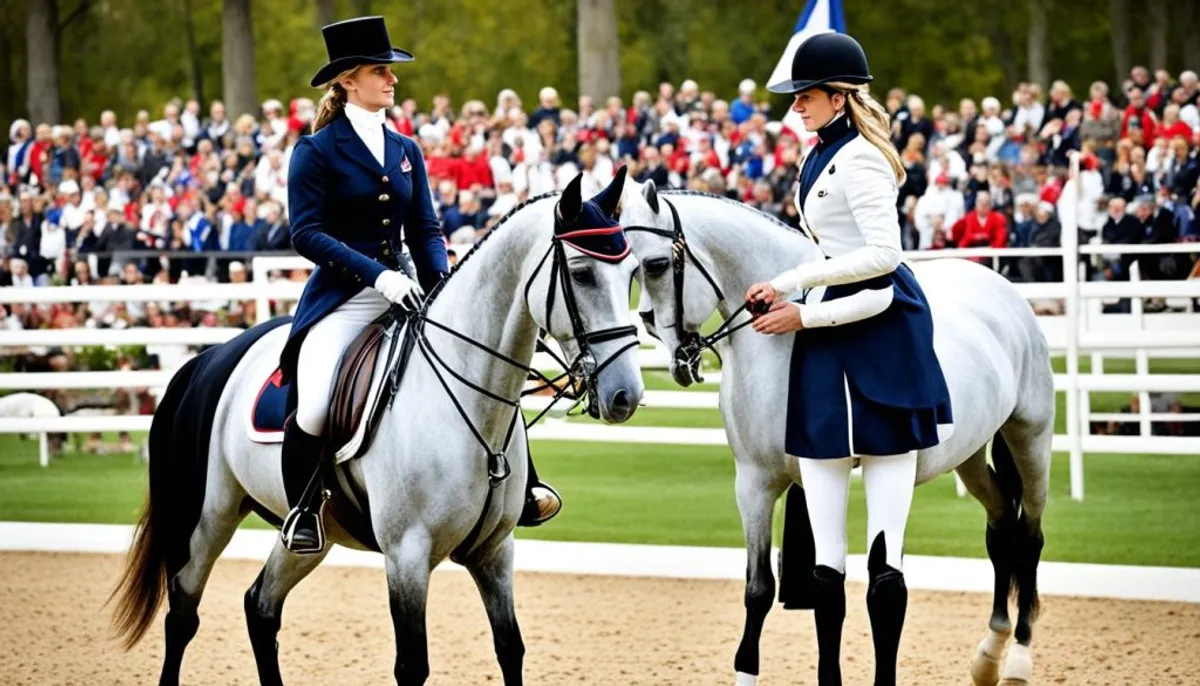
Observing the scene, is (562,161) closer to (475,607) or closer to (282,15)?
(475,607)

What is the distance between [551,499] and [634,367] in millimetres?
1014

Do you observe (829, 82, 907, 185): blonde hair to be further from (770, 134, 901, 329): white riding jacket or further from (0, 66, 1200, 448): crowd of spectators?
(0, 66, 1200, 448): crowd of spectators

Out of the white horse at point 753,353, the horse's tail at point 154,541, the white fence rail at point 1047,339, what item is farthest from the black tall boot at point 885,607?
the white fence rail at point 1047,339

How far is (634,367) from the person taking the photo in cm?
474

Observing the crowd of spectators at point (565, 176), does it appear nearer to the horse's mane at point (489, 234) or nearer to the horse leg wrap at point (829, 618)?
the horse's mane at point (489, 234)

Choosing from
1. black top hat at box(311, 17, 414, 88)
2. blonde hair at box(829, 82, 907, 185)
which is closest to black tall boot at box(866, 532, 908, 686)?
blonde hair at box(829, 82, 907, 185)

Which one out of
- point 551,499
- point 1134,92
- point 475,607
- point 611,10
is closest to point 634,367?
point 551,499

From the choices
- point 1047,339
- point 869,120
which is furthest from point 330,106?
point 1047,339

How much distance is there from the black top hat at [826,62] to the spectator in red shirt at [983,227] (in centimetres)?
1155

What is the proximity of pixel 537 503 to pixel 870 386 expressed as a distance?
3.60 feet

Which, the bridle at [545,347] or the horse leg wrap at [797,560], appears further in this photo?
the horse leg wrap at [797,560]

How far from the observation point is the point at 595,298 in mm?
4812

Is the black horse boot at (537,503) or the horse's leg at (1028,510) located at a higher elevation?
the black horse boot at (537,503)

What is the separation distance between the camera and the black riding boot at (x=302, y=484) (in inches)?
216
